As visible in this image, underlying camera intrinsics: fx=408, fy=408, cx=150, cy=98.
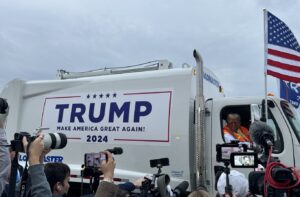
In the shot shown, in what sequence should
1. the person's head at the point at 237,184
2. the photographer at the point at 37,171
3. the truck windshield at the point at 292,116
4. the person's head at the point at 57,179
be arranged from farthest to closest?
1. the truck windshield at the point at 292,116
2. the person's head at the point at 237,184
3. the person's head at the point at 57,179
4. the photographer at the point at 37,171

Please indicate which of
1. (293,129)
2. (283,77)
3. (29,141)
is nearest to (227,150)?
(29,141)

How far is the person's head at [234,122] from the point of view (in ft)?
20.6

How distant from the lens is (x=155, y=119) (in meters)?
6.36

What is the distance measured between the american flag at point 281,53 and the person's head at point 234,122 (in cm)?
99

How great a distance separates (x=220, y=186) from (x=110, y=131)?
3.02 meters

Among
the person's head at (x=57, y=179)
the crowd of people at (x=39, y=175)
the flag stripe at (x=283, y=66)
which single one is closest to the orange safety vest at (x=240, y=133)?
the flag stripe at (x=283, y=66)

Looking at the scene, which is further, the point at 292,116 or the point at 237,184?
the point at 292,116

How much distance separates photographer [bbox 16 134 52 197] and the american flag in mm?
4971

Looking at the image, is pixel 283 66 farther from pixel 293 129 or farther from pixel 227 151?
pixel 227 151

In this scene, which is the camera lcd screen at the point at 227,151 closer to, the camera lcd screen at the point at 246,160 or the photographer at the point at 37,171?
the camera lcd screen at the point at 246,160

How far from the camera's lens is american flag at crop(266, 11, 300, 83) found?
6.85 metres

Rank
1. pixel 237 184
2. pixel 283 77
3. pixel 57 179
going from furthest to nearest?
pixel 283 77, pixel 237 184, pixel 57 179

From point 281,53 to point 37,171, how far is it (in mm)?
5628

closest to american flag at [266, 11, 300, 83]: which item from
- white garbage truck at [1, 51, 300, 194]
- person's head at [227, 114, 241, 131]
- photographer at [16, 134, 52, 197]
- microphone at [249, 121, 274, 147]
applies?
white garbage truck at [1, 51, 300, 194]
